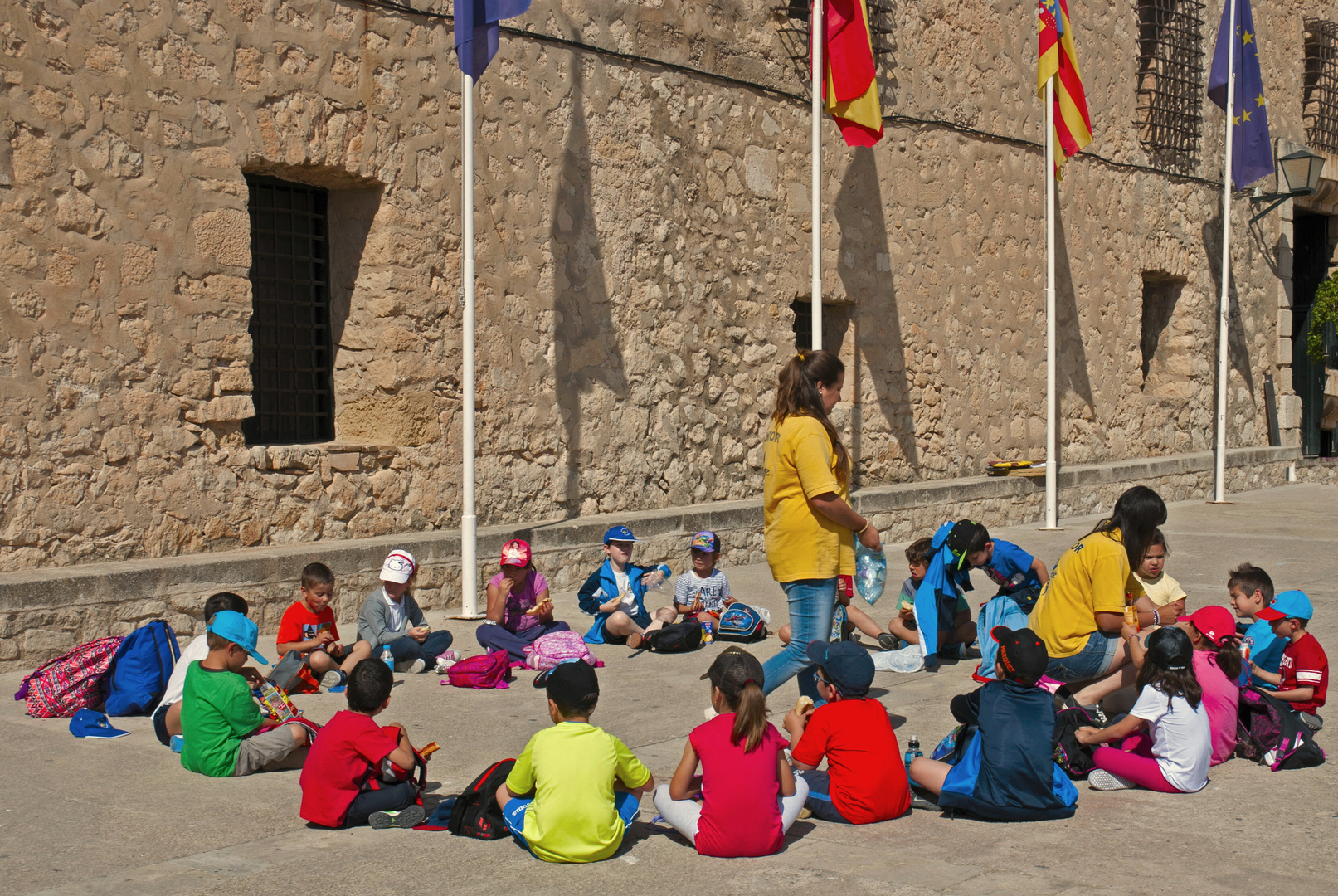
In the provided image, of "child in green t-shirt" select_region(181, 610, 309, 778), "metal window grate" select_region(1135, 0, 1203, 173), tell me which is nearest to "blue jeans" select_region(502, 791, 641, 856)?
"child in green t-shirt" select_region(181, 610, 309, 778)

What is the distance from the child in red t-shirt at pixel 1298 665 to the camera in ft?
17.2

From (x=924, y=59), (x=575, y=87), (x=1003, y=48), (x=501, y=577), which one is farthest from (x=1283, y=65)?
(x=501, y=577)

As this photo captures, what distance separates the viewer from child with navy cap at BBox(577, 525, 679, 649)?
7520 millimetres

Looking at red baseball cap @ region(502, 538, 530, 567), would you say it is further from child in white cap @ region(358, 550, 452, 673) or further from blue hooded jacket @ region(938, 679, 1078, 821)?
blue hooded jacket @ region(938, 679, 1078, 821)

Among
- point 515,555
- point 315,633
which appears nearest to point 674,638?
point 515,555

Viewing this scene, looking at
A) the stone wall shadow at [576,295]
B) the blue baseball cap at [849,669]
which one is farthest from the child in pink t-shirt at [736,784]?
the stone wall shadow at [576,295]

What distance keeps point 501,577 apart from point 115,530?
2.12 m

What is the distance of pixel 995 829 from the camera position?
4.21m

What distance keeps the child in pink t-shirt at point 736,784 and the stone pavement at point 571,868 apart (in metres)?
0.08

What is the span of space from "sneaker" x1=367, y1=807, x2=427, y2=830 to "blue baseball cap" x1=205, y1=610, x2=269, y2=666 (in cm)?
98

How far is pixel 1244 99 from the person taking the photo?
1538cm

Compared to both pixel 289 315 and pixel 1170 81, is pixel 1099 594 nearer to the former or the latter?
pixel 289 315

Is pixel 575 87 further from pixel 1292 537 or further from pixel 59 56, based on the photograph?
pixel 1292 537

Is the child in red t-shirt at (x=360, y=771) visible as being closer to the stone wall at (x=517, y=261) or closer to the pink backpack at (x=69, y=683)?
the pink backpack at (x=69, y=683)
